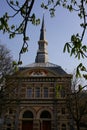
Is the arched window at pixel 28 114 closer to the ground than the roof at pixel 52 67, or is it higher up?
closer to the ground

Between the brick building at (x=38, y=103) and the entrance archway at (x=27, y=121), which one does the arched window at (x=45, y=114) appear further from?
the entrance archway at (x=27, y=121)

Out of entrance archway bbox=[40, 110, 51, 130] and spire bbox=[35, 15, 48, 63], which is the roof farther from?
entrance archway bbox=[40, 110, 51, 130]

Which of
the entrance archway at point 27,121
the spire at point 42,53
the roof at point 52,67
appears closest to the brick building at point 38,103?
the entrance archway at point 27,121

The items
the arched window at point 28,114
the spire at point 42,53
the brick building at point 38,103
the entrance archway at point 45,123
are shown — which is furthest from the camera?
the spire at point 42,53

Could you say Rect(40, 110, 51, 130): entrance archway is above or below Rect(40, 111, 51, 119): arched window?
below

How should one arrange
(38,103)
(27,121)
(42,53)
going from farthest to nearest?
(42,53), (38,103), (27,121)

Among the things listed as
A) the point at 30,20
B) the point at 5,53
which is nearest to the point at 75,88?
the point at 5,53

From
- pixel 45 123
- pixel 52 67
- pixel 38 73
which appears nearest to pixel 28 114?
pixel 45 123

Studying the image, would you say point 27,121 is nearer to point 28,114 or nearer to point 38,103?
point 28,114

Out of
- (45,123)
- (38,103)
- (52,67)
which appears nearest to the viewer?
(45,123)

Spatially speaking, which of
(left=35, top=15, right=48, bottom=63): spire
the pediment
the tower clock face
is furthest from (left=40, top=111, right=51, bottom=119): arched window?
(left=35, top=15, right=48, bottom=63): spire

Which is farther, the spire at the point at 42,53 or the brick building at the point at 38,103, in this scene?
the spire at the point at 42,53

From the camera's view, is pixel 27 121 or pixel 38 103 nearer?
pixel 27 121

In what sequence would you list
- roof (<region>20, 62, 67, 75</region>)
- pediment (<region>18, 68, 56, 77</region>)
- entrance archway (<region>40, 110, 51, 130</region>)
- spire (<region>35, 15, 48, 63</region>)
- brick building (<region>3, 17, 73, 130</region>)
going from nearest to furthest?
brick building (<region>3, 17, 73, 130</region>), entrance archway (<region>40, 110, 51, 130</region>), pediment (<region>18, 68, 56, 77</region>), roof (<region>20, 62, 67, 75</region>), spire (<region>35, 15, 48, 63</region>)
